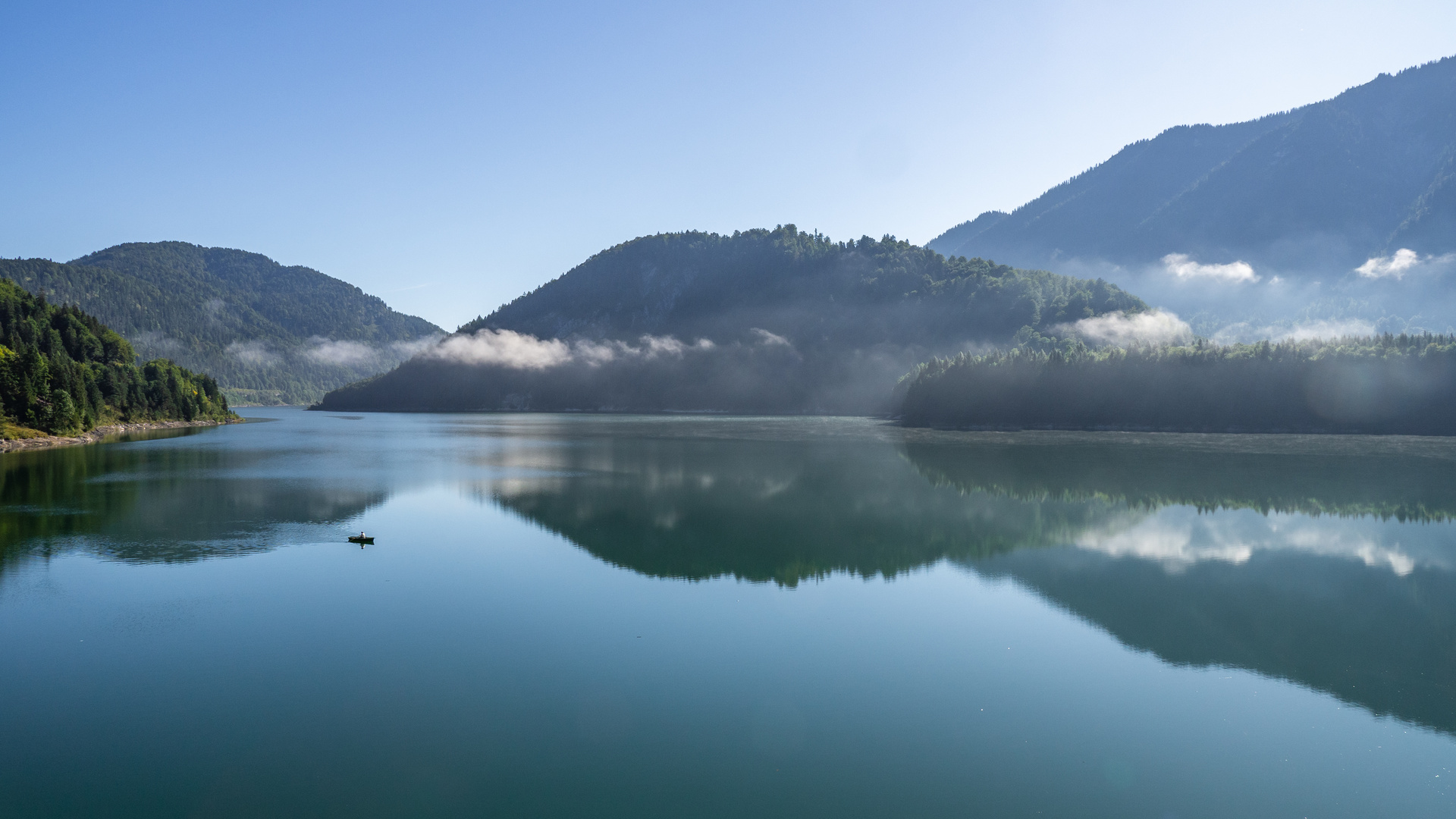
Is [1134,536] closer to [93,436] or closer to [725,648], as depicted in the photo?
[725,648]

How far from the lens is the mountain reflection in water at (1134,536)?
15.4 metres

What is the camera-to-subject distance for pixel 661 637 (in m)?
15.4

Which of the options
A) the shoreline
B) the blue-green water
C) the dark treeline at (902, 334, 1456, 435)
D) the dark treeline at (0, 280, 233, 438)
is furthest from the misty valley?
the dark treeline at (902, 334, 1456, 435)

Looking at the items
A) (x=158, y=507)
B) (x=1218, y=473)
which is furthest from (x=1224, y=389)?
(x=158, y=507)

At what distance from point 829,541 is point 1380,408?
351ft

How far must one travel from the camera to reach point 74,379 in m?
78.2

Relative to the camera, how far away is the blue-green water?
30.7 feet

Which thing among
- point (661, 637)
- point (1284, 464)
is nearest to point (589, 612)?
point (661, 637)

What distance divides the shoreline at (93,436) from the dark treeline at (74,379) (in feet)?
3.19

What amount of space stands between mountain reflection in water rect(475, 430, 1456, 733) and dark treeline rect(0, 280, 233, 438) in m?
50.5

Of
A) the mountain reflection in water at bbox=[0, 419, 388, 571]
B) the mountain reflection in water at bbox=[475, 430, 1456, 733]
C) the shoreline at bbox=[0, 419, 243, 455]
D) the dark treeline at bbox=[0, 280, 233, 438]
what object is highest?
the dark treeline at bbox=[0, 280, 233, 438]

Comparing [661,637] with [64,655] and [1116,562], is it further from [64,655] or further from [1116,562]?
[1116,562]

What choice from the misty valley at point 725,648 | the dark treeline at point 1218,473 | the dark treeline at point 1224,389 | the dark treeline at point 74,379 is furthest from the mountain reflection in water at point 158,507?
the dark treeline at point 1224,389

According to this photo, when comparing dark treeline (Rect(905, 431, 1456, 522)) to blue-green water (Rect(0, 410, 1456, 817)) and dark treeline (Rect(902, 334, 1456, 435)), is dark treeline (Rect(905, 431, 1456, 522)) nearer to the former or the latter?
blue-green water (Rect(0, 410, 1456, 817))
